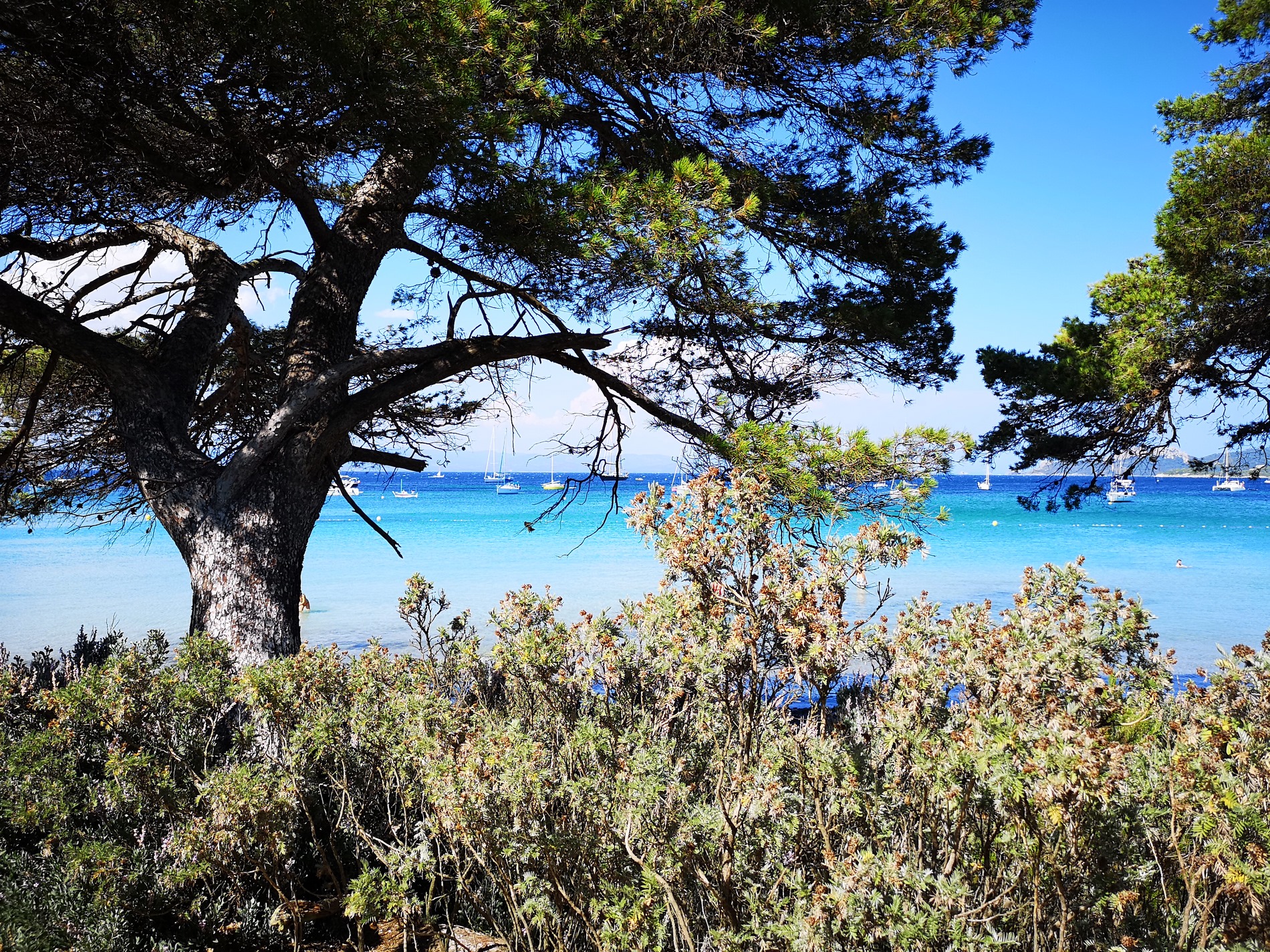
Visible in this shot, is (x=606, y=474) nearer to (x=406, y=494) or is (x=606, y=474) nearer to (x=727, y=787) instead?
(x=727, y=787)

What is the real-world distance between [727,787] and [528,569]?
824 inches

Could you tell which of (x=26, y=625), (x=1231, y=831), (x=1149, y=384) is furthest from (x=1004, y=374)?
(x=26, y=625)

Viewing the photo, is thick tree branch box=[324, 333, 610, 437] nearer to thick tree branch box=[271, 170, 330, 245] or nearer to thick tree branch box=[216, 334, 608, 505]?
thick tree branch box=[216, 334, 608, 505]

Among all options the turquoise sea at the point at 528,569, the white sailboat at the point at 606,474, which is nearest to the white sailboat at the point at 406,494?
the turquoise sea at the point at 528,569

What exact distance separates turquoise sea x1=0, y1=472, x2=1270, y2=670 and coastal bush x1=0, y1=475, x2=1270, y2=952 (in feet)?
10.1

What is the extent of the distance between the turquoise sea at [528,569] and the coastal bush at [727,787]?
3091mm

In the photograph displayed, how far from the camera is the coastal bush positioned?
189 centimetres

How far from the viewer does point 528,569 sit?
22.9 m

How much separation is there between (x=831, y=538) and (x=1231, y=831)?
1.21m

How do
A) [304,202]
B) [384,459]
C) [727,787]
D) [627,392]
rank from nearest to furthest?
1. [727,787]
2. [304,202]
3. [627,392]
4. [384,459]

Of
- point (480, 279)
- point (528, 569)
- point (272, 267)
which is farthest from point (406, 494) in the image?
point (480, 279)

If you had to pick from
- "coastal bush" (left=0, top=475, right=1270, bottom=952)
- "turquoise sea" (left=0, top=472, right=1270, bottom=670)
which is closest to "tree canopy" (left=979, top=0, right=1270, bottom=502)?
"turquoise sea" (left=0, top=472, right=1270, bottom=670)

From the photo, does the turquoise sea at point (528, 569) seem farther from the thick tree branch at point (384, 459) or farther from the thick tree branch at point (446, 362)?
the thick tree branch at point (446, 362)

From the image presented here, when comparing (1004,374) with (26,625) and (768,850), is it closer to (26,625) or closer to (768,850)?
(768,850)
